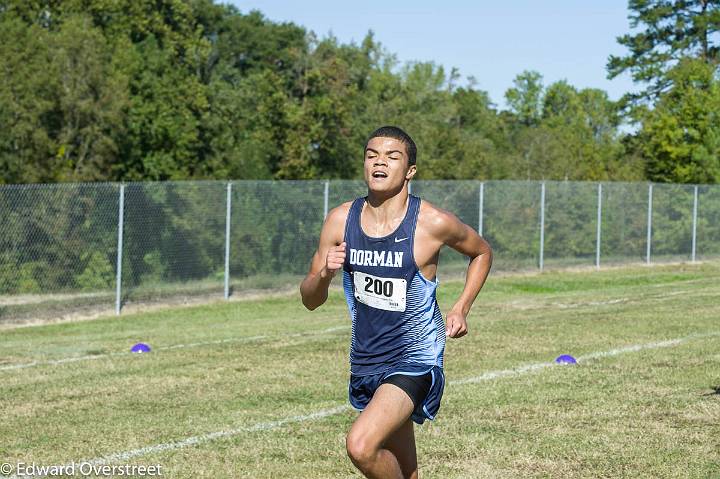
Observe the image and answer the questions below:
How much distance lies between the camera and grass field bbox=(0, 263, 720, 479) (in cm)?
749

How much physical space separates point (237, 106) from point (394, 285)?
4363 cm

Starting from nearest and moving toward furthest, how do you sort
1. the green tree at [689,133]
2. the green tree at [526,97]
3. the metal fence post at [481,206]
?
the metal fence post at [481,206] < the green tree at [689,133] < the green tree at [526,97]

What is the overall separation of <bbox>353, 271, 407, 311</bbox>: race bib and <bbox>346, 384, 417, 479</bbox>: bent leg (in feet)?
1.31

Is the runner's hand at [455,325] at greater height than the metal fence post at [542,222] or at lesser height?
lesser

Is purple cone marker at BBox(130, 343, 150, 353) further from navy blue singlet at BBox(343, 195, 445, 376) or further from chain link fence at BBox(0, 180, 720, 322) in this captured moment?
navy blue singlet at BBox(343, 195, 445, 376)

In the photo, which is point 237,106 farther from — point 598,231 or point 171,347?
point 171,347

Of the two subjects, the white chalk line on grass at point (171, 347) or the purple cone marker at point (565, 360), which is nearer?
the purple cone marker at point (565, 360)

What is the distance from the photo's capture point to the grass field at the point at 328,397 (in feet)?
24.6

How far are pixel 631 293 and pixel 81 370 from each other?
44.2 ft

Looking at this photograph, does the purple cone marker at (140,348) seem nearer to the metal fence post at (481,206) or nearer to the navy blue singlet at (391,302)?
the navy blue singlet at (391,302)

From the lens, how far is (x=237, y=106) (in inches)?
1905


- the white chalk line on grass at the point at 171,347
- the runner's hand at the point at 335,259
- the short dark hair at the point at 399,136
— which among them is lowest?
the white chalk line on grass at the point at 171,347

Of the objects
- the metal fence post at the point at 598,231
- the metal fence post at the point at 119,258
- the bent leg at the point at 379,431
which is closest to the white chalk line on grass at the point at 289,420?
the bent leg at the point at 379,431

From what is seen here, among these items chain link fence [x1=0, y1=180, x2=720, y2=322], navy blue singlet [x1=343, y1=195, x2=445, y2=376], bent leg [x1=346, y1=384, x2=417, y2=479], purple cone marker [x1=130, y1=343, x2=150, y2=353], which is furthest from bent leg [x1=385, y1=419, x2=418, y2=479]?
chain link fence [x1=0, y1=180, x2=720, y2=322]
